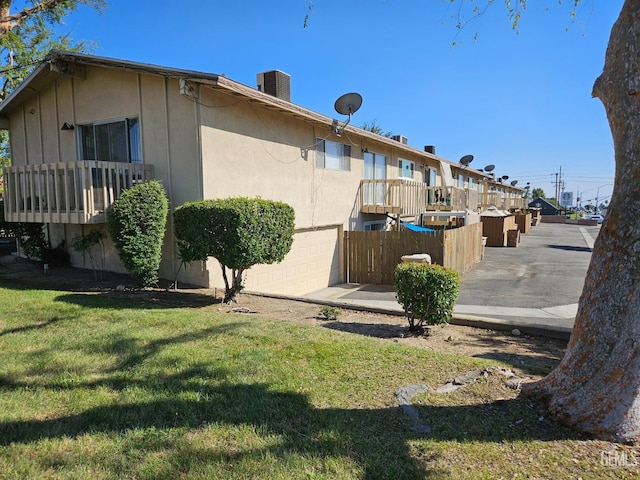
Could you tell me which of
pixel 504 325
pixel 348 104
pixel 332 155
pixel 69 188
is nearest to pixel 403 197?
pixel 332 155

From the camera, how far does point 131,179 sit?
354 inches

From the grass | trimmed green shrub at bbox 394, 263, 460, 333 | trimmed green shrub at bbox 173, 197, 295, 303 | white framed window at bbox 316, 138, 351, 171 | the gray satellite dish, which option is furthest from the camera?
white framed window at bbox 316, 138, 351, 171

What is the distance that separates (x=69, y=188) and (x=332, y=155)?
8078mm

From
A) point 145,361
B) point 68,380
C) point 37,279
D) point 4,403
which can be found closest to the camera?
point 4,403

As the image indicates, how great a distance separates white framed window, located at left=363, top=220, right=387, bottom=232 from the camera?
1663 centimetres

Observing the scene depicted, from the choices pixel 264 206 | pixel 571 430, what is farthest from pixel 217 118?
pixel 571 430

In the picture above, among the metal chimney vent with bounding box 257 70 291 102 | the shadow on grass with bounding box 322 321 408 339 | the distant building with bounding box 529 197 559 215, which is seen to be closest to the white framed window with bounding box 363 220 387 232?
the metal chimney vent with bounding box 257 70 291 102

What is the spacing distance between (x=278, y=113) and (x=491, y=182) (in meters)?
36.4

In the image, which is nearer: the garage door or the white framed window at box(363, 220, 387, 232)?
the garage door

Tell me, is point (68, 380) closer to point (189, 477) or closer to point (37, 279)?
point (189, 477)

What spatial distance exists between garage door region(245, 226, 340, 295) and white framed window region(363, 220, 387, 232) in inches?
87.7

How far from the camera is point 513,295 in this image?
1140 cm

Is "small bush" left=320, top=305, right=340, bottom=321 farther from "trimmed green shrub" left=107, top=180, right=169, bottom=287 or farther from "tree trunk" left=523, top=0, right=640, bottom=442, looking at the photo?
"tree trunk" left=523, top=0, right=640, bottom=442

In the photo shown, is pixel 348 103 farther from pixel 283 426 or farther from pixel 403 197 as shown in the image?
pixel 283 426
